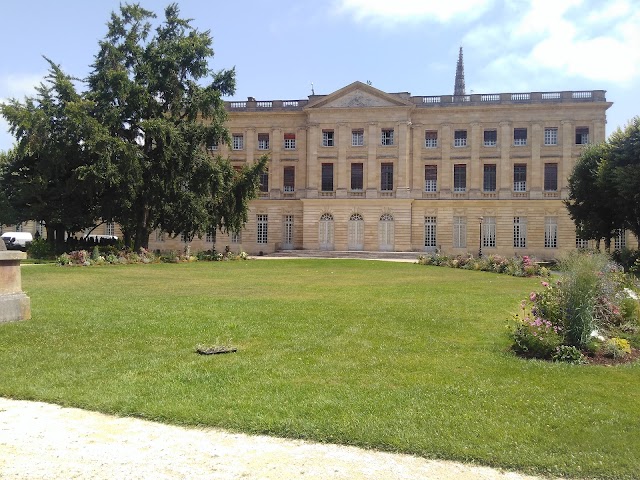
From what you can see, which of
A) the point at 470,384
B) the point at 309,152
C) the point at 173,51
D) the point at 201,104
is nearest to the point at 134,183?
the point at 201,104

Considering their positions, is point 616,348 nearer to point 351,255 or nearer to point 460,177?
point 351,255

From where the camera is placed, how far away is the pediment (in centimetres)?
4659

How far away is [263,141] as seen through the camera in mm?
50594

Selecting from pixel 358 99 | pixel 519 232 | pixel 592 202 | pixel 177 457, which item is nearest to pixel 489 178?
pixel 519 232

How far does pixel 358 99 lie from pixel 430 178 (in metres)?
9.41

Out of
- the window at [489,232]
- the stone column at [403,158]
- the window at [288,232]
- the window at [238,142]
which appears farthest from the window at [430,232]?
the window at [238,142]

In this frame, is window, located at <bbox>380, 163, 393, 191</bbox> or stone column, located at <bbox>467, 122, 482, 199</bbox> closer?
stone column, located at <bbox>467, 122, 482, 199</bbox>

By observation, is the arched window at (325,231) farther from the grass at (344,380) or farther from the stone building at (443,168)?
the grass at (344,380)

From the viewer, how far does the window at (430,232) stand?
47750 millimetres

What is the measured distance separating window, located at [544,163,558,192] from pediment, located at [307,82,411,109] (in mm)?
13219

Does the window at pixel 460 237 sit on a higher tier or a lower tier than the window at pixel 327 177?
lower

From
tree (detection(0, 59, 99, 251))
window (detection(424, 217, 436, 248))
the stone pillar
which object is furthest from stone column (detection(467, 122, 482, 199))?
the stone pillar

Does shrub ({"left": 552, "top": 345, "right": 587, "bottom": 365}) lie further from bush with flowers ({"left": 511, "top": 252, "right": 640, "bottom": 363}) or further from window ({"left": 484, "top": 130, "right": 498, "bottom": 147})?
window ({"left": 484, "top": 130, "right": 498, "bottom": 147})

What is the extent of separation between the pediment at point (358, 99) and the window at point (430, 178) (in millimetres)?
5989
